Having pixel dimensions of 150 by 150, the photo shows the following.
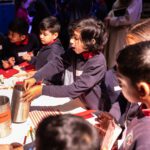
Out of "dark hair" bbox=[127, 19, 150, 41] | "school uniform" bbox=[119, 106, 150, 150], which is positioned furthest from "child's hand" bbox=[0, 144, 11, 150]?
"dark hair" bbox=[127, 19, 150, 41]

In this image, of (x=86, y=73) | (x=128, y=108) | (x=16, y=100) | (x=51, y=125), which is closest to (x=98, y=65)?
(x=86, y=73)

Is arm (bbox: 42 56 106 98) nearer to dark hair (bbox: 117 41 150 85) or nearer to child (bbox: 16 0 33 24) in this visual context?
dark hair (bbox: 117 41 150 85)

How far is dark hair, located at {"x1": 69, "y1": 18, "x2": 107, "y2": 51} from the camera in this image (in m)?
1.95

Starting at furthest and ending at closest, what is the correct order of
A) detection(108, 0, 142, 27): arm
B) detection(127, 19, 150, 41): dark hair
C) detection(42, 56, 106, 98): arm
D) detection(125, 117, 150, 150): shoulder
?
detection(108, 0, 142, 27): arm
detection(42, 56, 106, 98): arm
detection(127, 19, 150, 41): dark hair
detection(125, 117, 150, 150): shoulder

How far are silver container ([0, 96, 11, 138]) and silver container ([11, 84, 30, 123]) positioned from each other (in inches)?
2.6

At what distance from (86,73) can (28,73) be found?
0.68 m

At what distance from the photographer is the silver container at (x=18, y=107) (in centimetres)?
157

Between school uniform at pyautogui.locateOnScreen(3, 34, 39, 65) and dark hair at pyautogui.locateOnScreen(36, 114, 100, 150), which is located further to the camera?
school uniform at pyautogui.locateOnScreen(3, 34, 39, 65)

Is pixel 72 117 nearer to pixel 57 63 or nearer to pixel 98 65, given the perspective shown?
pixel 98 65

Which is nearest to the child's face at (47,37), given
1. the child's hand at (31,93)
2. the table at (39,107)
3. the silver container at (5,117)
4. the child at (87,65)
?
Answer: the child at (87,65)

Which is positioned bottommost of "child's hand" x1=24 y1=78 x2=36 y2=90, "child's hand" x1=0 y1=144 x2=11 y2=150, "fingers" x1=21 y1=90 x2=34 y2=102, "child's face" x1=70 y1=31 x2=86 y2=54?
"child's hand" x1=0 y1=144 x2=11 y2=150

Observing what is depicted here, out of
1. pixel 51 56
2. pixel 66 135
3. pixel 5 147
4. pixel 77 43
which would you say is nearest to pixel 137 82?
pixel 66 135

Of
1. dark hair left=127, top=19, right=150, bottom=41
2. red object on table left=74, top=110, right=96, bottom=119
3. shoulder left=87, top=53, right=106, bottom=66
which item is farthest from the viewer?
shoulder left=87, top=53, right=106, bottom=66

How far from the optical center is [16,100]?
1571 millimetres
